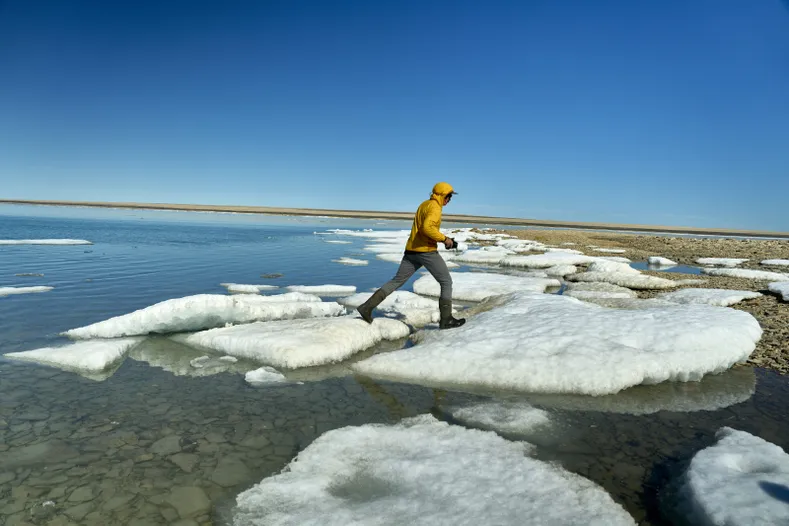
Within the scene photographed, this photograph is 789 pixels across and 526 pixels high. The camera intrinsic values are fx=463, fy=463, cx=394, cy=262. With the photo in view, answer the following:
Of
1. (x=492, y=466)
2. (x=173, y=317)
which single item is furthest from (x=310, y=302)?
(x=492, y=466)

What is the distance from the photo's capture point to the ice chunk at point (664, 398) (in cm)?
513

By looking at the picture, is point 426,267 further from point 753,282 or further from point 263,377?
point 753,282

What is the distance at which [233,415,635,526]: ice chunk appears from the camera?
312 cm

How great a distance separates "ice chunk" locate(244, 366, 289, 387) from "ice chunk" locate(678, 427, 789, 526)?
4281 mm

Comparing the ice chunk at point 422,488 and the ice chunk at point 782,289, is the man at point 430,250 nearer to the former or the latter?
the ice chunk at point 422,488

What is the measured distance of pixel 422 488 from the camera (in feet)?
11.3

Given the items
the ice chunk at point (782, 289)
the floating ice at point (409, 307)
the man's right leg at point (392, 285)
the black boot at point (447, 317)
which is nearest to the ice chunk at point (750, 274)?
the ice chunk at point (782, 289)

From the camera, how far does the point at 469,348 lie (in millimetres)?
6234

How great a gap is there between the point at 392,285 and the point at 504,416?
3200 mm

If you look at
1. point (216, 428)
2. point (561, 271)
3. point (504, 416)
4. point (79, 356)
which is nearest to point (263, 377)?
point (216, 428)

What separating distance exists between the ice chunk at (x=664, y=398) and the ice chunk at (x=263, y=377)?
3.03m

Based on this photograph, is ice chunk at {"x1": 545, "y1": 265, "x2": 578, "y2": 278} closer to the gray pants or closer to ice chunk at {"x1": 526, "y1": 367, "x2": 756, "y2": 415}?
the gray pants

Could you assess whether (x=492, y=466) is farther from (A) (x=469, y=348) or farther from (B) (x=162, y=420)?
(B) (x=162, y=420)

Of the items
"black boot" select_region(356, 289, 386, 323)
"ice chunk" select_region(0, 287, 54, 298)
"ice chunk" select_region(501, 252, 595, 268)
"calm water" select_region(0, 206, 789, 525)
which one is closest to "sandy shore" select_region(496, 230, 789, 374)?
"calm water" select_region(0, 206, 789, 525)
